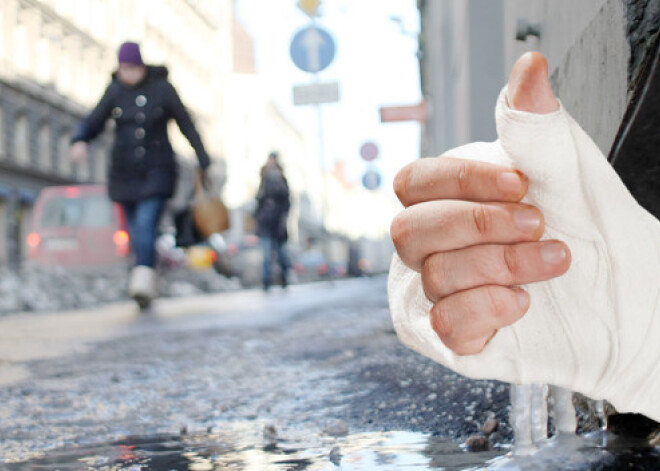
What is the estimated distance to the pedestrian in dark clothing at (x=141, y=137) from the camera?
7.45 m

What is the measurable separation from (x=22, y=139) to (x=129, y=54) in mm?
25137

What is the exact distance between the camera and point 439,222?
1.05 m

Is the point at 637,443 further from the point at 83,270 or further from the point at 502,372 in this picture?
the point at 83,270

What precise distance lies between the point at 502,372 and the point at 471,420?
99 cm

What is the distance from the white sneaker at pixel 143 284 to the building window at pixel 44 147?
2549 cm

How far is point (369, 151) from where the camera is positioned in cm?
2330

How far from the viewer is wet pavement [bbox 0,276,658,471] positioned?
190 cm

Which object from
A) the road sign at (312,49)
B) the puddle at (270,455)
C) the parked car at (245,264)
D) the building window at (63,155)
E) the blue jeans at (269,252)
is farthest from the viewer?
the building window at (63,155)

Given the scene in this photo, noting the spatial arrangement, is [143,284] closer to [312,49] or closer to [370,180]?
[312,49]

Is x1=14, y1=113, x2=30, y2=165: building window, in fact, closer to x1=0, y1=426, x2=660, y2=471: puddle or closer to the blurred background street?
the blurred background street

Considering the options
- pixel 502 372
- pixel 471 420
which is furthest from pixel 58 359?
pixel 502 372

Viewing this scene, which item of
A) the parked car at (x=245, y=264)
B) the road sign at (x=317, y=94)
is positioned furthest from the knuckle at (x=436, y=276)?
the parked car at (x=245, y=264)

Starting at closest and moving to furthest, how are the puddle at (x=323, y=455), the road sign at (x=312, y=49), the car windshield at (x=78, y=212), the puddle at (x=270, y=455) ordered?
the puddle at (x=323, y=455)
the puddle at (x=270, y=455)
the road sign at (x=312, y=49)
the car windshield at (x=78, y=212)

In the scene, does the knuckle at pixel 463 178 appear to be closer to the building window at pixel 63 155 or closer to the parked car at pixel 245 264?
the parked car at pixel 245 264
